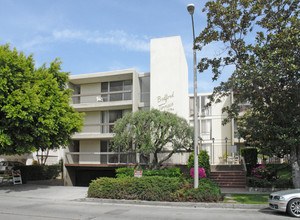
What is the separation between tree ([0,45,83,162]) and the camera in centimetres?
1499

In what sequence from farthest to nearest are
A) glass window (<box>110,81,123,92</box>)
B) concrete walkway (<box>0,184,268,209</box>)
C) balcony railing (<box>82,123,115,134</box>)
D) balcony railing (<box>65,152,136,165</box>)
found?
1. glass window (<box>110,81,123,92</box>)
2. balcony railing (<box>82,123,115,134</box>)
3. balcony railing (<box>65,152,136,165</box>)
4. concrete walkway (<box>0,184,268,209</box>)

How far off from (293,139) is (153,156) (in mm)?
10740

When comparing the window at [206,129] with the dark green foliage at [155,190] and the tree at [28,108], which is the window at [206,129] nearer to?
the tree at [28,108]

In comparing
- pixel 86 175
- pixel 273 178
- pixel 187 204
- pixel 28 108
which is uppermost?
pixel 28 108

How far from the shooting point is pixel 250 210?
1125 centimetres

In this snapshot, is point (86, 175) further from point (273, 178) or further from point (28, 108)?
point (273, 178)

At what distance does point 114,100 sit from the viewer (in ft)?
78.9

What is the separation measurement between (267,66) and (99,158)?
16164 mm

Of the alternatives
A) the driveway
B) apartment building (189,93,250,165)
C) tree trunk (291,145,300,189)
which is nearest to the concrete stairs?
tree trunk (291,145,300,189)

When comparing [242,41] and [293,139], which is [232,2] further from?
[293,139]

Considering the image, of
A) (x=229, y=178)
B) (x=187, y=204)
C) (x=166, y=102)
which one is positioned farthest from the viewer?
(x=166, y=102)

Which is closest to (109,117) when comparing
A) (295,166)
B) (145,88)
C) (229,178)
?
(145,88)

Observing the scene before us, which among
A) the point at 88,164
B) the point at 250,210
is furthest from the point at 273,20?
the point at 88,164

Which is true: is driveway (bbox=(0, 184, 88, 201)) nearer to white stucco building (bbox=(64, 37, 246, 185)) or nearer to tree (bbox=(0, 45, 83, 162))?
tree (bbox=(0, 45, 83, 162))
